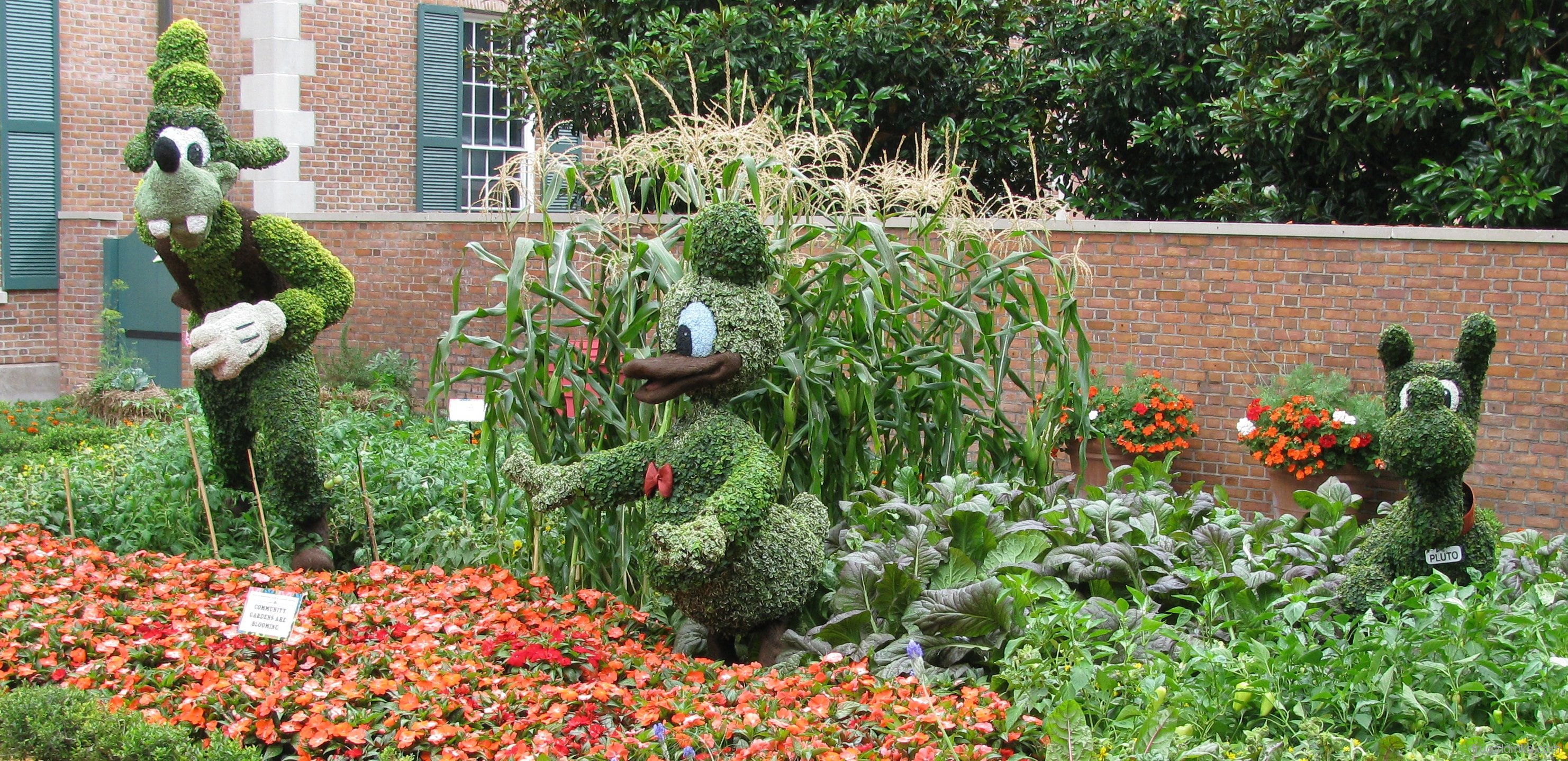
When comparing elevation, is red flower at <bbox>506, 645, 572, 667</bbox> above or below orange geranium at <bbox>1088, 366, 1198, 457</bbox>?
below

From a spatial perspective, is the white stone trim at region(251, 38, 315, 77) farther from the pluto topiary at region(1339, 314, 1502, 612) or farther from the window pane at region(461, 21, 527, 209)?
the pluto topiary at region(1339, 314, 1502, 612)

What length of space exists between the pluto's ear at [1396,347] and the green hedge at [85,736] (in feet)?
9.74

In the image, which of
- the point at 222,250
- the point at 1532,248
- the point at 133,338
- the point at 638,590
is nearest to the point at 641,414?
the point at 638,590

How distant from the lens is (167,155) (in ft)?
14.9

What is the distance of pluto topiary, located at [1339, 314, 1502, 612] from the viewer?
2955 millimetres

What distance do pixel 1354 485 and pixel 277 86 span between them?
9.98m

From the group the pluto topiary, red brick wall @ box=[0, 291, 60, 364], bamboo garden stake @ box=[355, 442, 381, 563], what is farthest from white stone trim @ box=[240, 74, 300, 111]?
the pluto topiary

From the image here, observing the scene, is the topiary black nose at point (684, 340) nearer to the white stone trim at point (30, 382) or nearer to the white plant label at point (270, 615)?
the white plant label at point (270, 615)

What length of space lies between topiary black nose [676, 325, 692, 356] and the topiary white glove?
7.33ft

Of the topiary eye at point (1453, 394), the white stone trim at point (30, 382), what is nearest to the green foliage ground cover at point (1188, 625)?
the topiary eye at point (1453, 394)

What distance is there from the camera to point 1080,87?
9.23 meters

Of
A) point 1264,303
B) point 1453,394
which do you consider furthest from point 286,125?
point 1453,394

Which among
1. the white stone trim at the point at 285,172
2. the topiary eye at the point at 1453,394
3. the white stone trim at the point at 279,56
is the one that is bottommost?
the topiary eye at the point at 1453,394

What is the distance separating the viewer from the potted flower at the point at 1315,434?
6523 mm
